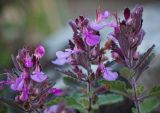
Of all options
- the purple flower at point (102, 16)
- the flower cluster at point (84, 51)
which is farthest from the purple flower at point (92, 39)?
the purple flower at point (102, 16)

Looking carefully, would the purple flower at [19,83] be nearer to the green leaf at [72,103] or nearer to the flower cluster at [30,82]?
the flower cluster at [30,82]

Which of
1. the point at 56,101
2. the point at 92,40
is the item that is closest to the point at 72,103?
the point at 56,101

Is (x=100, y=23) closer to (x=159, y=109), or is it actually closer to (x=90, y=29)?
(x=90, y=29)

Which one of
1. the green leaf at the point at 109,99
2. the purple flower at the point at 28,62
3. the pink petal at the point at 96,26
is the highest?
the pink petal at the point at 96,26

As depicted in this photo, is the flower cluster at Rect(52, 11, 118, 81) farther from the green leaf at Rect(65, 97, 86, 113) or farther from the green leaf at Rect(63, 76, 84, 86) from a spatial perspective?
the green leaf at Rect(63, 76, 84, 86)

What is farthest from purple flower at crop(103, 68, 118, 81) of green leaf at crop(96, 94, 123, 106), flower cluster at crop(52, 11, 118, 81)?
green leaf at crop(96, 94, 123, 106)

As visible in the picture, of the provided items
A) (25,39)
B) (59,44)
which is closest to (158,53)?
(59,44)
